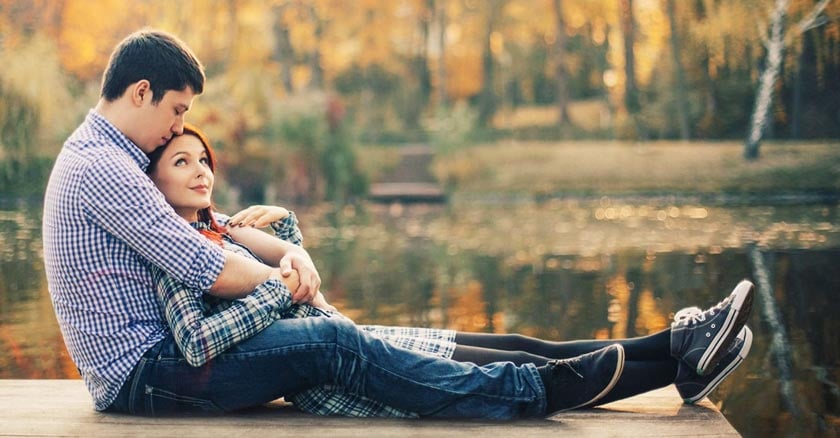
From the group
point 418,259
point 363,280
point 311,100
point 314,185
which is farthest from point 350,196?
point 363,280

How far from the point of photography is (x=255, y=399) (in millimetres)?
1758

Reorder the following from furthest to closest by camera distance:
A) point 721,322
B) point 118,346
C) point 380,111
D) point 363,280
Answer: point 380,111 < point 363,280 < point 721,322 < point 118,346

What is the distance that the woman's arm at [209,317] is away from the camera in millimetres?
1657

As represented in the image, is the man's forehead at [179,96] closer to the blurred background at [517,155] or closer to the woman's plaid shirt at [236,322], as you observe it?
the woman's plaid shirt at [236,322]

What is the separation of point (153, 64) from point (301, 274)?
0.45 m

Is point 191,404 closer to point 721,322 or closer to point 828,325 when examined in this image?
point 721,322

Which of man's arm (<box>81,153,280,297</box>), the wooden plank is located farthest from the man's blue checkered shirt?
the wooden plank

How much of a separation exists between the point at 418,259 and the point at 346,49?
9687mm

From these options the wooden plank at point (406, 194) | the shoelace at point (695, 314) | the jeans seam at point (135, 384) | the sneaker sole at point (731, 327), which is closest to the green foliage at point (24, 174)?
the wooden plank at point (406, 194)

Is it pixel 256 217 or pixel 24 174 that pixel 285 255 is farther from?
pixel 24 174

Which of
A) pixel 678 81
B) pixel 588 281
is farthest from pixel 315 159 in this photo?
pixel 588 281

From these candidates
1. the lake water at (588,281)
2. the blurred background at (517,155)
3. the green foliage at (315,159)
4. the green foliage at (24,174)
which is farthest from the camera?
the green foliage at (315,159)

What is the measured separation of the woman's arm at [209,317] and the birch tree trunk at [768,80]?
10.6 metres

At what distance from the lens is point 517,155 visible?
1275cm
